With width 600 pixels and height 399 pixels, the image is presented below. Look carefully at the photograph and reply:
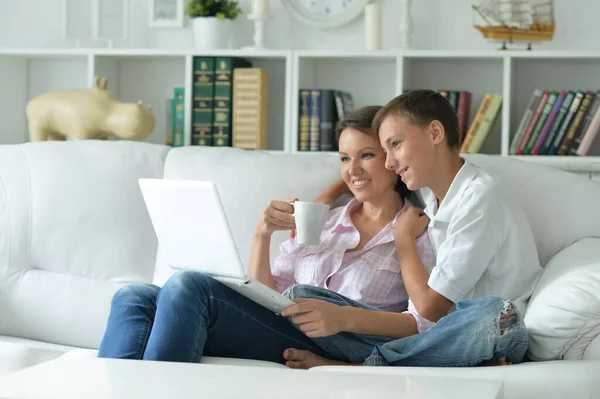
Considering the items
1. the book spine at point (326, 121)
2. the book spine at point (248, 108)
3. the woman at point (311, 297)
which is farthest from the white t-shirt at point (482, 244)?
the book spine at point (248, 108)

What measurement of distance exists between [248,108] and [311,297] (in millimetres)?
1493

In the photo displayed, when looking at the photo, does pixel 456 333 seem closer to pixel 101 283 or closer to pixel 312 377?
pixel 312 377

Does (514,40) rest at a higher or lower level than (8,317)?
higher

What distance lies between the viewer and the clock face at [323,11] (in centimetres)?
352

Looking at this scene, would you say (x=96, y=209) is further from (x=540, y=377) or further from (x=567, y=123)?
(x=567, y=123)

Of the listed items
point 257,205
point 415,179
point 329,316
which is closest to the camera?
point 329,316

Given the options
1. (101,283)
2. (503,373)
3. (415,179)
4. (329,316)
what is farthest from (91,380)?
(101,283)

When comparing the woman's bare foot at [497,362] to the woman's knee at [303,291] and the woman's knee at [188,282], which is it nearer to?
the woman's knee at [303,291]

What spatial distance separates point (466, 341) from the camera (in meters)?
1.78

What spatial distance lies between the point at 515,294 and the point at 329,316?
0.43 m

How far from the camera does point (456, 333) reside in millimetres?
1791

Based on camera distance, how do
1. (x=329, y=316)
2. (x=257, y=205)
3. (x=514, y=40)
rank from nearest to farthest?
(x=329, y=316), (x=257, y=205), (x=514, y=40)

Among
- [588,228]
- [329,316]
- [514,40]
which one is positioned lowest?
[329,316]

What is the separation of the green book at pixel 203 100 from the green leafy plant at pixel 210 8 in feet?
0.58
